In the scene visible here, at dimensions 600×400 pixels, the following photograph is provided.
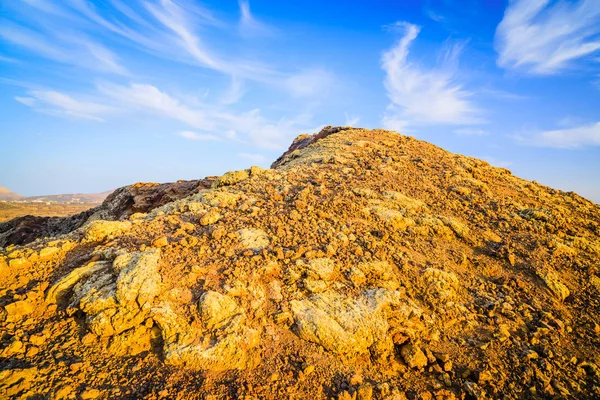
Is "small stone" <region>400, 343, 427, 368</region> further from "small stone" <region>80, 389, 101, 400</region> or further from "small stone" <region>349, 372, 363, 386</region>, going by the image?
"small stone" <region>80, 389, 101, 400</region>

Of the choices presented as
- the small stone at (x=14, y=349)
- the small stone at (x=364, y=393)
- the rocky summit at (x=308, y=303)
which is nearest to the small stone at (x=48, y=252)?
the rocky summit at (x=308, y=303)

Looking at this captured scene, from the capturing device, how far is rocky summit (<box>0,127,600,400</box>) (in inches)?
128

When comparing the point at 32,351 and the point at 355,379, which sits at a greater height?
the point at 32,351

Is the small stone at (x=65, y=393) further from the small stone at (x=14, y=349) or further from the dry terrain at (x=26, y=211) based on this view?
the dry terrain at (x=26, y=211)

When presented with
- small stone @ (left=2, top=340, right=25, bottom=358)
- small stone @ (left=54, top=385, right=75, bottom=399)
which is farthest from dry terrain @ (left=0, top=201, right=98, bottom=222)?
small stone @ (left=54, top=385, right=75, bottom=399)

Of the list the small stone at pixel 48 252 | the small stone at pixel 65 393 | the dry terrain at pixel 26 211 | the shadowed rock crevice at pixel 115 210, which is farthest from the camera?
the dry terrain at pixel 26 211

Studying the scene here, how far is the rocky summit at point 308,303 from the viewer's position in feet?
10.7

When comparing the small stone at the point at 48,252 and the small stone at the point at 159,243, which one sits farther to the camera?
the small stone at the point at 159,243

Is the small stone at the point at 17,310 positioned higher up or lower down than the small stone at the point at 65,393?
higher up

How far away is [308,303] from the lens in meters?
4.14

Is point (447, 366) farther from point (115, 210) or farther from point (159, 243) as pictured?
point (115, 210)

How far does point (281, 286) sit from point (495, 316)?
316 centimetres

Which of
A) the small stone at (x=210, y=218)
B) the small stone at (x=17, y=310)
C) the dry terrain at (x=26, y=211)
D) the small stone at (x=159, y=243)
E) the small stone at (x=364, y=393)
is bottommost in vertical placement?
the dry terrain at (x=26, y=211)

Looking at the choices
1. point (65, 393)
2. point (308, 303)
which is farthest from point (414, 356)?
point (65, 393)
